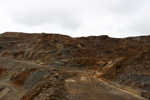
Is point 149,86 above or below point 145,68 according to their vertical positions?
below

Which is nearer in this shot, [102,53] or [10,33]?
[102,53]

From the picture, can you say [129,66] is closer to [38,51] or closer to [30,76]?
[30,76]

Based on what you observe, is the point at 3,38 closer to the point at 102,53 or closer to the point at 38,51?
the point at 38,51

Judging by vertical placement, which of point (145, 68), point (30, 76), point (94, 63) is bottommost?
point (30, 76)

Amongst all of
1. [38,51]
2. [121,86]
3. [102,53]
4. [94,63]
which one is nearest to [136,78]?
[121,86]

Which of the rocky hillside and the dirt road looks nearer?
the dirt road

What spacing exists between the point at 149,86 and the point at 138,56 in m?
7.69

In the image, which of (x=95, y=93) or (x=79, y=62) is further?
(x=79, y=62)

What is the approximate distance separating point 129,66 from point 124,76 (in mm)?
2112

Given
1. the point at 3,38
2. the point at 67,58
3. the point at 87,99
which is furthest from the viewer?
the point at 3,38

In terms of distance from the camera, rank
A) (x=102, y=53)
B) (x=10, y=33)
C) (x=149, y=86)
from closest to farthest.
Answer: (x=149, y=86), (x=102, y=53), (x=10, y=33)

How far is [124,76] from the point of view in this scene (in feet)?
69.7

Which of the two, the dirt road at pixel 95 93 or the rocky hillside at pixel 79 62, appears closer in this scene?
the dirt road at pixel 95 93

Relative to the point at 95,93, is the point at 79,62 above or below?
below
